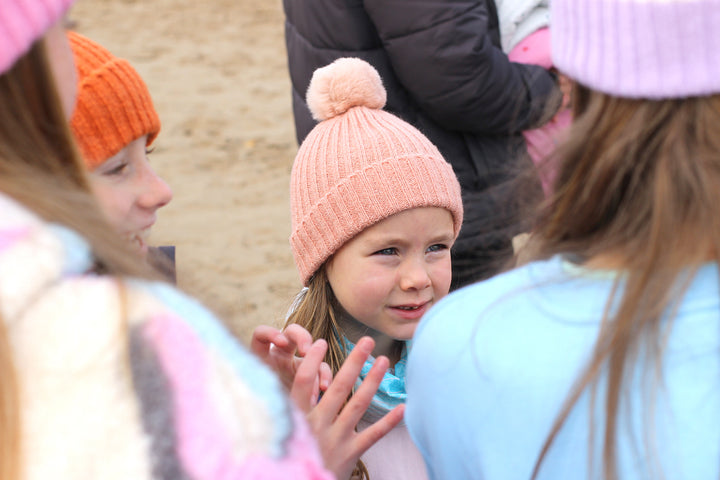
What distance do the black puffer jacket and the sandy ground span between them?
30.4 inches

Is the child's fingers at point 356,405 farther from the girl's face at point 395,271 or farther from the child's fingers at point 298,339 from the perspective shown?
the girl's face at point 395,271

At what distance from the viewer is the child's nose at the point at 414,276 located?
192cm

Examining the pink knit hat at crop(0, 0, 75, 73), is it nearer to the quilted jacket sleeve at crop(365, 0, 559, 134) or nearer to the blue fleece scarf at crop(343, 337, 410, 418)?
the blue fleece scarf at crop(343, 337, 410, 418)

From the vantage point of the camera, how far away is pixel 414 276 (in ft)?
6.33

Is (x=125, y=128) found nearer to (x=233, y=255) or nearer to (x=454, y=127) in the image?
(x=454, y=127)

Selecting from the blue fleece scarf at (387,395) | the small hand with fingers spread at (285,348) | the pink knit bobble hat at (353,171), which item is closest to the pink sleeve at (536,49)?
the pink knit bobble hat at (353,171)

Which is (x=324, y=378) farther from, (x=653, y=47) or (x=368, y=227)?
(x=653, y=47)

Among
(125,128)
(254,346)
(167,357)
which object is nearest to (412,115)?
(125,128)

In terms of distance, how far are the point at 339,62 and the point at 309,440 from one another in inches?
57.2

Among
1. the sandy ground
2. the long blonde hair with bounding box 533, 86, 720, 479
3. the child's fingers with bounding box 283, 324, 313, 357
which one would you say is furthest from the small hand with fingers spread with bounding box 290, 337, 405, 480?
the sandy ground

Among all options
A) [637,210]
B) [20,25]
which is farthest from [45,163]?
[637,210]

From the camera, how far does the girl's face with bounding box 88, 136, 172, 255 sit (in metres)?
1.87

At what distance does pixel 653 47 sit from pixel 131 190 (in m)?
1.33

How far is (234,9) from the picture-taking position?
359 inches
